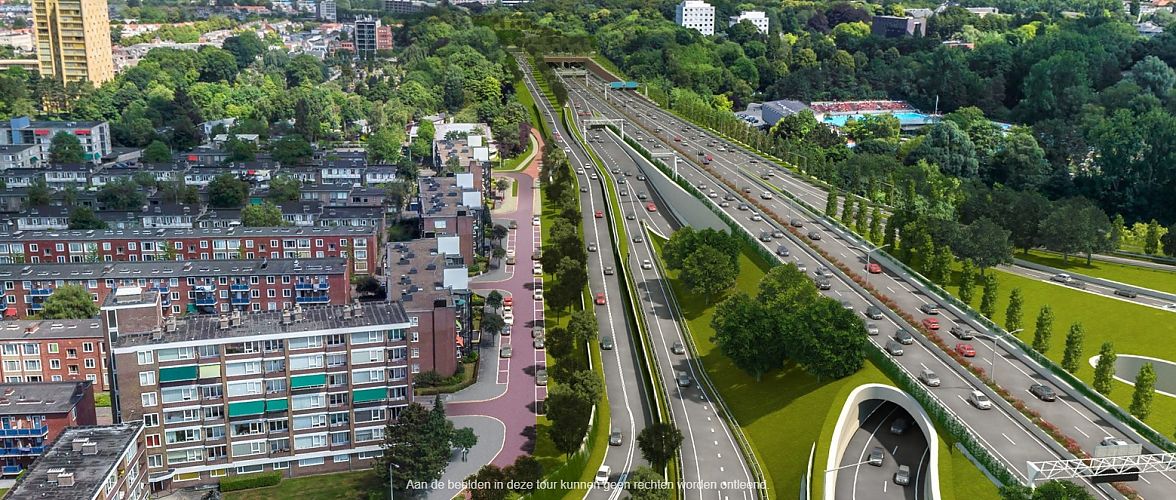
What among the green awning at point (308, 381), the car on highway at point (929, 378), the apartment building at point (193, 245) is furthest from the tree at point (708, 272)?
the green awning at point (308, 381)

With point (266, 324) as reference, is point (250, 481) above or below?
below

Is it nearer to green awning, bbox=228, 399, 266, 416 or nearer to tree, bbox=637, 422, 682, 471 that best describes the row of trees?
tree, bbox=637, 422, 682, 471

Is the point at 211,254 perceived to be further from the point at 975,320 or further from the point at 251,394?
the point at 975,320

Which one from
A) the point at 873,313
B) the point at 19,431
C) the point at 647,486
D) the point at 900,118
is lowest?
the point at 647,486

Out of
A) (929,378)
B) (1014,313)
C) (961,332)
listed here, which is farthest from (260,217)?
(1014,313)

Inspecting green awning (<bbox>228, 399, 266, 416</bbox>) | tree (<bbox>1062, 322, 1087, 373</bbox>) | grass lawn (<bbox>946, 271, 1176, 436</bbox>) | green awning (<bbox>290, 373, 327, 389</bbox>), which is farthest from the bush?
grass lawn (<bbox>946, 271, 1176, 436</bbox>)

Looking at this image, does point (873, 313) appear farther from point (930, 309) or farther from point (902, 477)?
point (902, 477)
